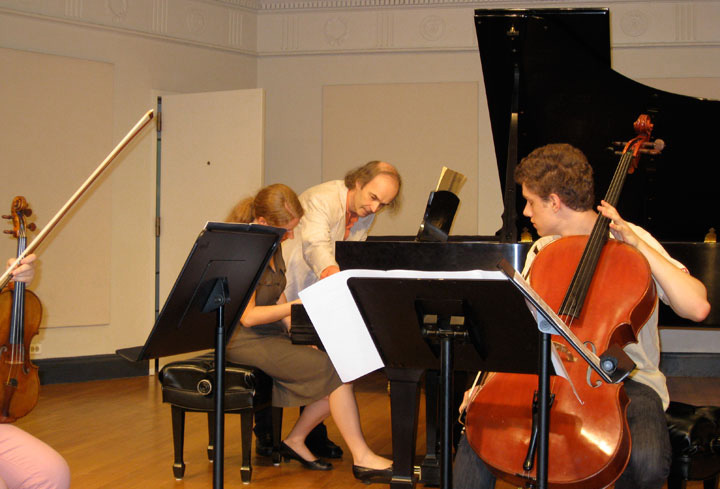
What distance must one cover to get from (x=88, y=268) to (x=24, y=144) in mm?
960

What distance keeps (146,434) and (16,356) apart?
1.89m

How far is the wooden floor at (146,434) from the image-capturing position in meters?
3.20

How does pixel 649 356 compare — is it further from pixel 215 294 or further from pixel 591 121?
pixel 591 121

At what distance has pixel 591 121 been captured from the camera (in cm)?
380

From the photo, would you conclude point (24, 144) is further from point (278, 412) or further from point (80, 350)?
point (278, 412)

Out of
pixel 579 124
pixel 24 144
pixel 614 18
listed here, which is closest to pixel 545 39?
pixel 579 124

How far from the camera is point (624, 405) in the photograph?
1.85m

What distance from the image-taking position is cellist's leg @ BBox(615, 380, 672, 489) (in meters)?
1.94

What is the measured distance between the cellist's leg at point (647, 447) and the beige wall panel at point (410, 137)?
417cm

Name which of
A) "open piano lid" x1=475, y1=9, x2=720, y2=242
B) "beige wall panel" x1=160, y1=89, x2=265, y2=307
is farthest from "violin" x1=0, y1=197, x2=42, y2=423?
"beige wall panel" x1=160, y1=89, x2=265, y2=307

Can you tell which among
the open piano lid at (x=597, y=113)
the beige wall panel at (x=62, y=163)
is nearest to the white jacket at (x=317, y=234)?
the open piano lid at (x=597, y=113)

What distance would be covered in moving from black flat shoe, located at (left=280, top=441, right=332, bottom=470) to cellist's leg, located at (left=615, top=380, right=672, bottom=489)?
5.16ft

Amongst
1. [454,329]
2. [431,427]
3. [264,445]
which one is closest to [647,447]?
[454,329]

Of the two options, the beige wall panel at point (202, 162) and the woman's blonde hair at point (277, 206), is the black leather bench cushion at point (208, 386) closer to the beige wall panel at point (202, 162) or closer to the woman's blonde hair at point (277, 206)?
the woman's blonde hair at point (277, 206)
